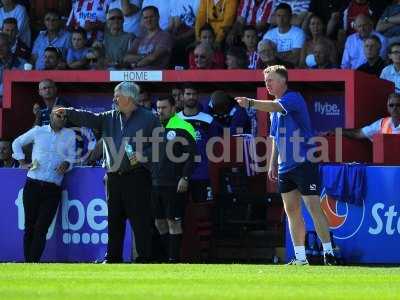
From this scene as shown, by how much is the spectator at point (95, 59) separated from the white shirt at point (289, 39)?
2699 millimetres

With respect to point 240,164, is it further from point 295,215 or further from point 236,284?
point 236,284

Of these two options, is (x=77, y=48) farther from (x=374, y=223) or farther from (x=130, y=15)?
(x=374, y=223)

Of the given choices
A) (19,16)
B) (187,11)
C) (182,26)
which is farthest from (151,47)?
(19,16)

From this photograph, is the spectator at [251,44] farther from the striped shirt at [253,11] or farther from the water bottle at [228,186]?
the water bottle at [228,186]

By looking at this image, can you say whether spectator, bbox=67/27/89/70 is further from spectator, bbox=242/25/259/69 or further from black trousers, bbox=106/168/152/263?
black trousers, bbox=106/168/152/263

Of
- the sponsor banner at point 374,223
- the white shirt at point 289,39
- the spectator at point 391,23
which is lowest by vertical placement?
the sponsor banner at point 374,223

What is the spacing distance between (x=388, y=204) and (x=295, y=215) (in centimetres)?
236

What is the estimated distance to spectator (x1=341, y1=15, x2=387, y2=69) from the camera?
1831 centimetres

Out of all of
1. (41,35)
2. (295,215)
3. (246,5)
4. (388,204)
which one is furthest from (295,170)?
(41,35)

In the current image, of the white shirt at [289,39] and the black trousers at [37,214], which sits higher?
the white shirt at [289,39]

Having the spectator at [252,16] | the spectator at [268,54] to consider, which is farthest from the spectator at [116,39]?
the spectator at [268,54]

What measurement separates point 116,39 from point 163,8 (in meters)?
1.01

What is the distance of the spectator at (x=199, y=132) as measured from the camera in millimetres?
16734

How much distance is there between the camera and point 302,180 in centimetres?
1364
